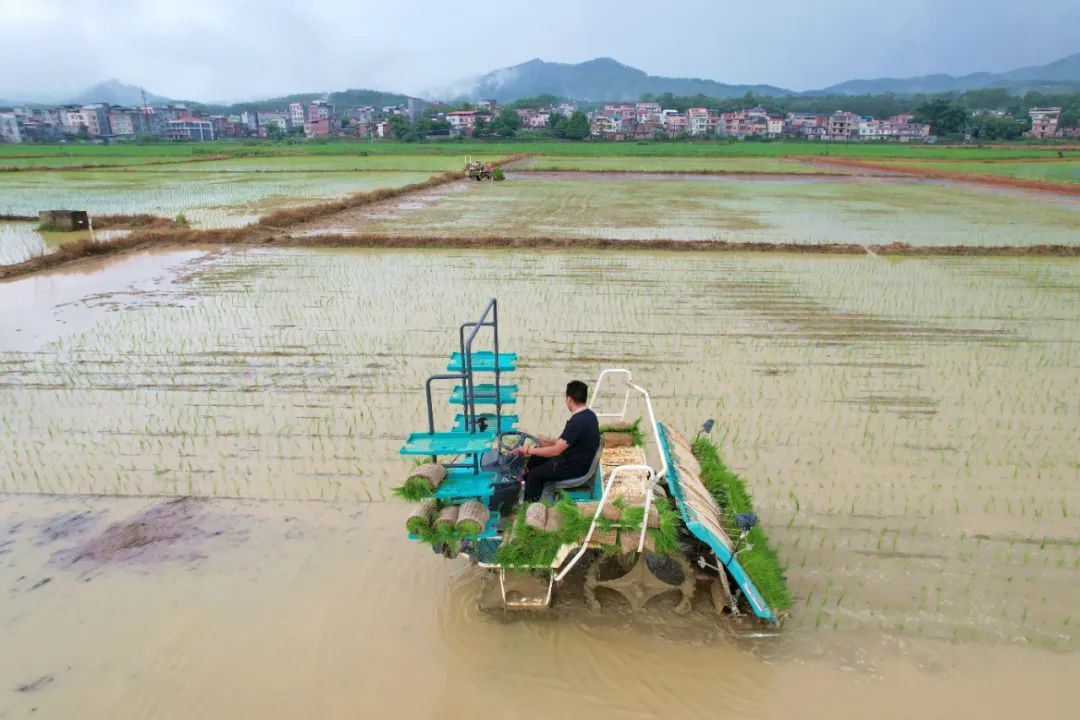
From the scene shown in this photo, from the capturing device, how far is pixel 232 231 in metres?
16.2

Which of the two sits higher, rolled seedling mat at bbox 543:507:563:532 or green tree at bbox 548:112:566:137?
green tree at bbox 548:112:566:137

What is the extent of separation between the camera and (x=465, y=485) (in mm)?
4020

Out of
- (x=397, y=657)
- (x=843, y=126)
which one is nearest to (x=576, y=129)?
(x=843, y=126)

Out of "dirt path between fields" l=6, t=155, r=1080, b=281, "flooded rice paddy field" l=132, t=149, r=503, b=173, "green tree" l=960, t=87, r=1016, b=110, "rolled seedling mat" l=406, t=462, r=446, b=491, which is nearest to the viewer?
"rolled seedling mat" l=406, t=462, r=446, b=491

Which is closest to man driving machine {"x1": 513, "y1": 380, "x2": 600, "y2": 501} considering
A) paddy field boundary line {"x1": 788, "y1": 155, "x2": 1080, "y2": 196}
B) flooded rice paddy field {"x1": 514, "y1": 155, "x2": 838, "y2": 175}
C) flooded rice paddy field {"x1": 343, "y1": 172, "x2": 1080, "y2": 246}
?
flooded rice paddy field {"x1": 343, "y1": 172, "x2": 1080, "y2": 246}

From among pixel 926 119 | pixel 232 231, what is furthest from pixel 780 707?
pixel 926 119

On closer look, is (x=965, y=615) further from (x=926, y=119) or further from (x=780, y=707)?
(x=926, y=119)

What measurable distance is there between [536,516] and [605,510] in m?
0.41

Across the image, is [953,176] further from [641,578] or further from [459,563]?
[459,563]

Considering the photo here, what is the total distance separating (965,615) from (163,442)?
6.47 metres

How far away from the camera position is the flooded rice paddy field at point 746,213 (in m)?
16.6

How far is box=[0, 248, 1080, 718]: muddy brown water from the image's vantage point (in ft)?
11.6

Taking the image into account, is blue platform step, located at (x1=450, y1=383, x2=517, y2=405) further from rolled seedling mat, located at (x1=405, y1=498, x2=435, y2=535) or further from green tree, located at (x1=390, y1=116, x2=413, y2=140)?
green tree, located at (x1=390, y1=116, x2=413, y2=140)

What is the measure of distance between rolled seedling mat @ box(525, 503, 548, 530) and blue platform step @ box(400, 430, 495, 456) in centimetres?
45
